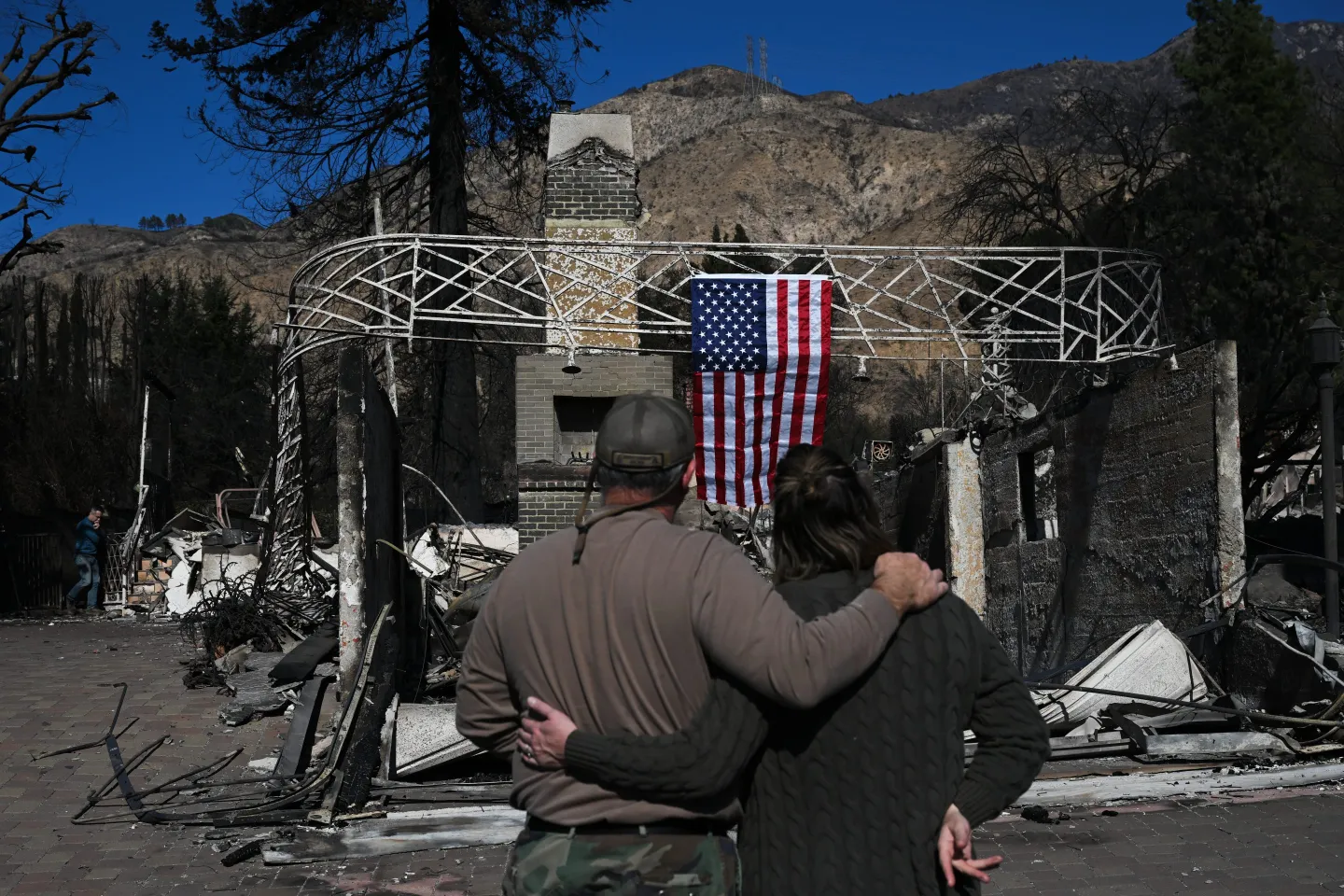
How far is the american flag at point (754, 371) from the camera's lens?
1223cm

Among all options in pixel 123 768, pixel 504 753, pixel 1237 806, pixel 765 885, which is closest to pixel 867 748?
pixel 765 885

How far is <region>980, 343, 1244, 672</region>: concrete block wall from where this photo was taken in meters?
9.28

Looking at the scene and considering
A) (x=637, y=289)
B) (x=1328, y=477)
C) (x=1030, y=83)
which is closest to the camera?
(x=1328, y=477)

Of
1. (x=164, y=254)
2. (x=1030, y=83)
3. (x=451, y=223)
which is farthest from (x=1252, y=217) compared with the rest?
(x=1030, y=83)

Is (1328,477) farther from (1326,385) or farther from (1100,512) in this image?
(1100,512)

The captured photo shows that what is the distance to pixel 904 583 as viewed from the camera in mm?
2451

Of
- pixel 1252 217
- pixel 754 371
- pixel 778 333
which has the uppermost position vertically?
pixel 1252 217

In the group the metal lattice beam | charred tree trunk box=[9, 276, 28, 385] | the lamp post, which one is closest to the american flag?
the metal lattice beam

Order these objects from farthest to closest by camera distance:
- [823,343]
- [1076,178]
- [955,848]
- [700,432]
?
[1076,178] → [700,432] → [823,343] → [955,848]

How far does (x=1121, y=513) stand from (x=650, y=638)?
9196 mm

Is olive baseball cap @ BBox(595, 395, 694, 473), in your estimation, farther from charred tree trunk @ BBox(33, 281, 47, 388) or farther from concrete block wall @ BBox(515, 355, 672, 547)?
charred tree trunk @ BBox(33, 281, 47, 388)

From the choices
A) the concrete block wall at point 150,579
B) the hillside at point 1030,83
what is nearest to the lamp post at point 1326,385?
the concrete block wall at point 150,579

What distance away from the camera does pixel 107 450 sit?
36.5 metres

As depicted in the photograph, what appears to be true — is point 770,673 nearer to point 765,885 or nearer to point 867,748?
point 867,748
